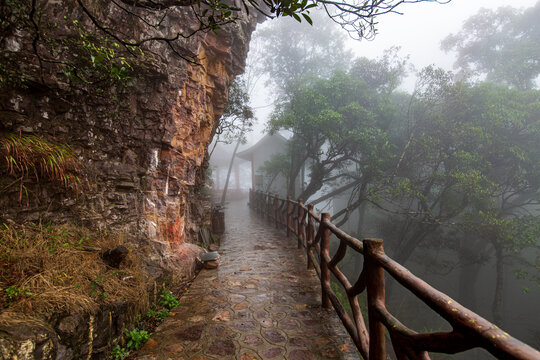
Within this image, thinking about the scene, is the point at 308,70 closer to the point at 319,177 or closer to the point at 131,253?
the point at 319,177

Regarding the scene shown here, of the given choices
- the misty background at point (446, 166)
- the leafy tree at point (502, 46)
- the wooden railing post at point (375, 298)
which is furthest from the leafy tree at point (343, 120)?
the wooden railing post at point (375, 298)

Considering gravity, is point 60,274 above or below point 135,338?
above

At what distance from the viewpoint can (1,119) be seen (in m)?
2.82

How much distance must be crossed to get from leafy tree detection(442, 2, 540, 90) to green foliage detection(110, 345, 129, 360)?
58.5 ft

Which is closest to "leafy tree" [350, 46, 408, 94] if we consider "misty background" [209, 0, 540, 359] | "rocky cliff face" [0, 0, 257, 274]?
"misty background" [209, 0, 540, 359]

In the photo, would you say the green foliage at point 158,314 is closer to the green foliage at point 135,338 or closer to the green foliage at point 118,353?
the green foliage at point 135,338

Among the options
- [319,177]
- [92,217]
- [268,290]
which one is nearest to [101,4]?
[92,217]

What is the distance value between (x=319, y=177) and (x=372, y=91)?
17.2ft

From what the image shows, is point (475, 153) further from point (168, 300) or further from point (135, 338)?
point (135, 338)

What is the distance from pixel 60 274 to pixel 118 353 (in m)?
0.93

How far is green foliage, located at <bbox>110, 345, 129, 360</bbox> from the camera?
2.41 m

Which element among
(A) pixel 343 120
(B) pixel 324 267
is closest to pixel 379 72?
(A) pixel 343 120

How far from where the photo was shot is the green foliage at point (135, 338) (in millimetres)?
2619

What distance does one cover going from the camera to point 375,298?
78.0 inches
